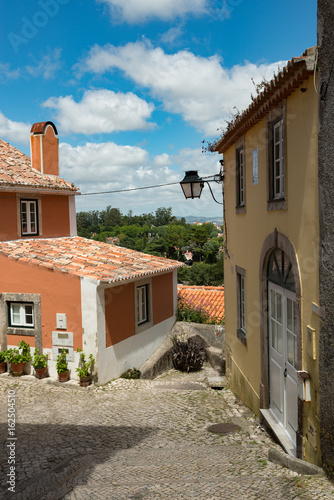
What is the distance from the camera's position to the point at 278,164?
6348 millimetres

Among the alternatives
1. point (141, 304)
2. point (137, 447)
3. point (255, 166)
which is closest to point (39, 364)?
point (141, 304)

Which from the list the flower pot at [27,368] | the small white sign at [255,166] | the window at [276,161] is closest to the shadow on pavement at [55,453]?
the flower pot at [27,368]

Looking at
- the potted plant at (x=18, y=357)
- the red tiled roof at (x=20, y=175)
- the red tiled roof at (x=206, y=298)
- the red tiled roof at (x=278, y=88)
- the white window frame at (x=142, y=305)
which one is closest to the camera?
the red tiled roof at (x=278, y=88)

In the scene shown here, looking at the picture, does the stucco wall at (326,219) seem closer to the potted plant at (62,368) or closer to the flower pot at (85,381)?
the flower pot at (85,381)

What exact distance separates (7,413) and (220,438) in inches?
163

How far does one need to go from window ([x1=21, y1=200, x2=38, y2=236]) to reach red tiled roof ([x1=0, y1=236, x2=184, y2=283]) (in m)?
0.36

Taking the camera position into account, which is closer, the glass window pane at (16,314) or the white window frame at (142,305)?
the glass window pane at (16,314)

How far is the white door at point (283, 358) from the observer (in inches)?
230

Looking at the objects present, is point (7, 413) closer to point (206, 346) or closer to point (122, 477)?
point (122, 477)

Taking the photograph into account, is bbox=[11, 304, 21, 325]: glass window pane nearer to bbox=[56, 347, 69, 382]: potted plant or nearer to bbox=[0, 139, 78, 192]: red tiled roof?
bbox=[56, 347, 69, 382]: potted plant

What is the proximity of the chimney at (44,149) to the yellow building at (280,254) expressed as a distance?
27.1 ft

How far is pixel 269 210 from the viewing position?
654 cm

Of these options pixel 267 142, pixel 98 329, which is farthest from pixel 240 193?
pixel 98 329

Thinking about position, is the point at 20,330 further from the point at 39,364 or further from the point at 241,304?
the point at 241,304
